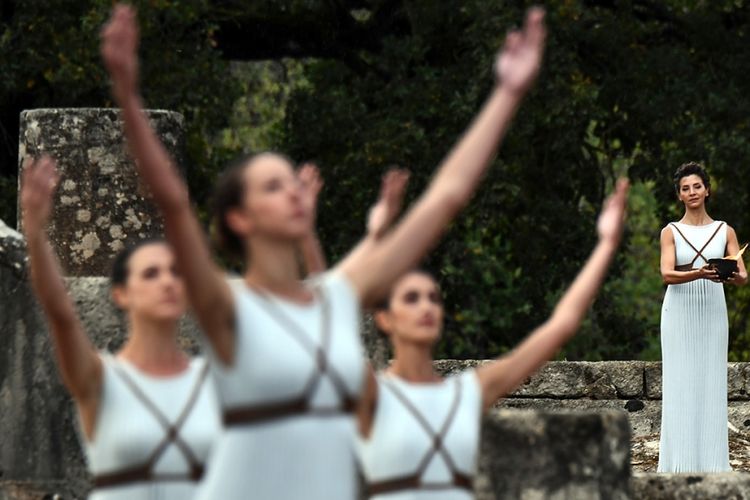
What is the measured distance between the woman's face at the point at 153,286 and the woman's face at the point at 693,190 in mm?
5444

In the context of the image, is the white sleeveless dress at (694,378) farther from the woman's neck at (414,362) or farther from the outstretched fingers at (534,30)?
the outstretched fingers at (534,30)

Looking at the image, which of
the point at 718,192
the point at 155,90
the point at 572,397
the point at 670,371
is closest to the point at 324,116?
the point at 155,90

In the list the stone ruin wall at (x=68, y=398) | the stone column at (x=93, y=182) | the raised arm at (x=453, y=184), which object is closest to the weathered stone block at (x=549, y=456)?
the stone ruin wall at (x=68, y=398)

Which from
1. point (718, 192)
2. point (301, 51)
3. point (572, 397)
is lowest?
point (572, 397)

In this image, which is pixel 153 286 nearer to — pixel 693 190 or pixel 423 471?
pixel 423 471

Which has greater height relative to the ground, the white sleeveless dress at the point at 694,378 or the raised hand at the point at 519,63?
the raised hand at the point at 519,63

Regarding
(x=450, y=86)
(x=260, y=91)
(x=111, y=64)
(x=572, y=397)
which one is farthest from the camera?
(x=260, y=91)

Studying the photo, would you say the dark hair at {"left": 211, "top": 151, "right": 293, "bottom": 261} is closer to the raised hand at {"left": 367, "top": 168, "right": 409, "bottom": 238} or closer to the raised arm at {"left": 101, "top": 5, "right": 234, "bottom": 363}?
the raised arm at {"left": 101, "top": 5, "right": 234, "bottom": 363}

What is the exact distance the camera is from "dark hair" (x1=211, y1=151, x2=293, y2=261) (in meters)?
4.27

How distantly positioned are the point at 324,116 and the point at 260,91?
15.3 ft

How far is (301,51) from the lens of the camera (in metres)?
17.0

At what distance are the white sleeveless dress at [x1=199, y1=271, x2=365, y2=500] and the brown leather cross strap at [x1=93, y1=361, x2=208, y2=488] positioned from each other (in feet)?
2.32

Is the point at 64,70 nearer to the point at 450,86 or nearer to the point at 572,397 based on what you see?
the point at 450,86

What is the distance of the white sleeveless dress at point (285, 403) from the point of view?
407cm
